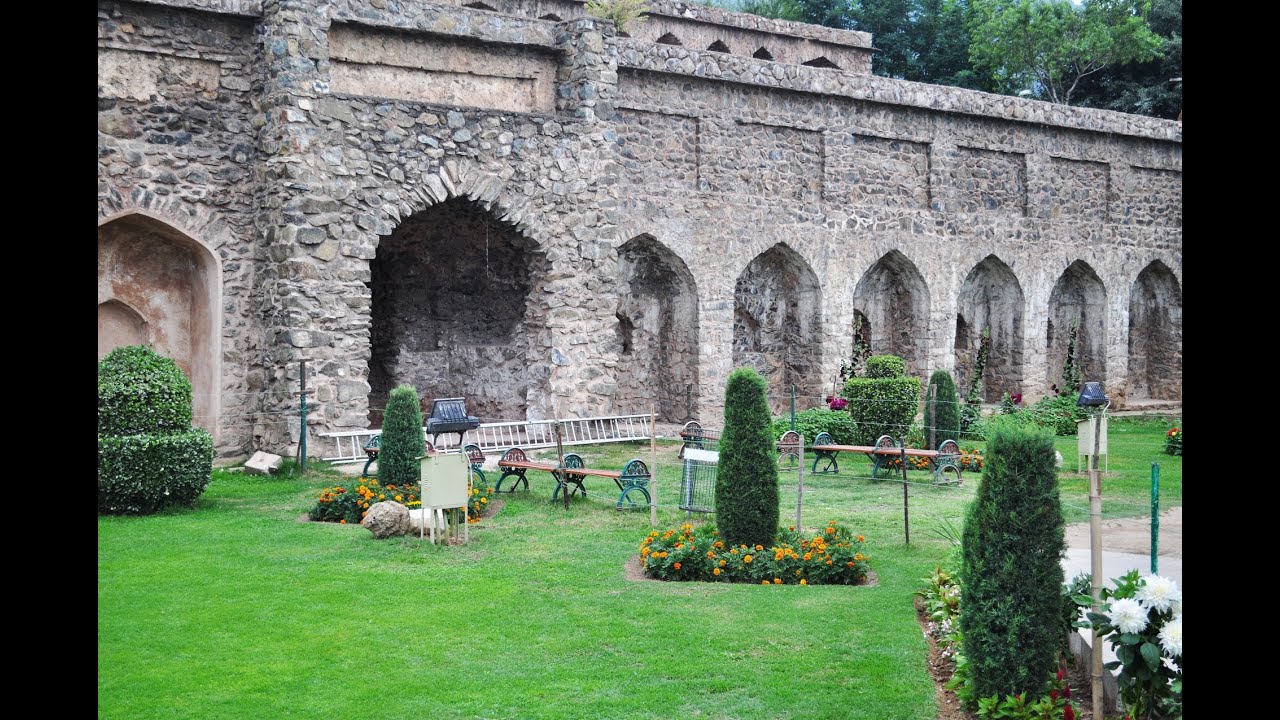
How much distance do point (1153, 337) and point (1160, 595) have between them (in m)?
23.4

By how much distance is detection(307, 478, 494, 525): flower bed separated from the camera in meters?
11.4

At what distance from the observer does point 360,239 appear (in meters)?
15.2

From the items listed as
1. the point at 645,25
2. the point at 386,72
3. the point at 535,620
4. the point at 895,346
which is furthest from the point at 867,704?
the point at 645,25

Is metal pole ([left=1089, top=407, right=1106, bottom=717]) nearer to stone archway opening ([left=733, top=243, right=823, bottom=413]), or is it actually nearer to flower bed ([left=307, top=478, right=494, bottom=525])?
flower bed ([left=307, top=478, right=494, bottom=525])

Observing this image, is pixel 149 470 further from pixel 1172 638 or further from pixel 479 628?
pixel 1172 638

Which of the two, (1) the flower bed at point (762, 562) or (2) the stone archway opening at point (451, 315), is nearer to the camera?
(1) the flower bed at point (762, 562)

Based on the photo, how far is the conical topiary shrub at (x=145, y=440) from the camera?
36.3 feet

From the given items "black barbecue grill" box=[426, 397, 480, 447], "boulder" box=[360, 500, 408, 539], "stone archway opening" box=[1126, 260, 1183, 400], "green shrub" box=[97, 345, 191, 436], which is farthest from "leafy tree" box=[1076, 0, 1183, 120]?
"green shrub" box=[97, 345, 191, 436]

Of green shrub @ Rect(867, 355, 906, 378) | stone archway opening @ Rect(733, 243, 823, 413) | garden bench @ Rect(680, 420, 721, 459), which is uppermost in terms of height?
stone archway opening @ Rect(733, 243, 823, 413)

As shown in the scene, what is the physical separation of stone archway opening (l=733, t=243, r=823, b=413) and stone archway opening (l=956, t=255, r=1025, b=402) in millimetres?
4145

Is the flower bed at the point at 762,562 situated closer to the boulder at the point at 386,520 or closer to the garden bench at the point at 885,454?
the boulder at the point at 386,520

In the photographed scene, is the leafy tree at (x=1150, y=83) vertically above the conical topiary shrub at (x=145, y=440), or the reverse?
the leafy tree at (x=1150, y=83)

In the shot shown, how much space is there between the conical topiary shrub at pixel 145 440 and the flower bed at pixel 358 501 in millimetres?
1243

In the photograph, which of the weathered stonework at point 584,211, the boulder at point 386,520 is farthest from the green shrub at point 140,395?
the weathered stonework at point 584,211
